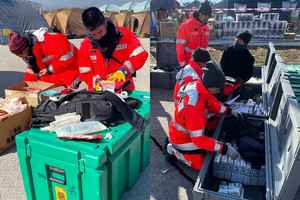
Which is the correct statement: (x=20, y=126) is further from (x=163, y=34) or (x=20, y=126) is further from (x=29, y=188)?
(x=163, y=34)

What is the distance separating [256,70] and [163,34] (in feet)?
12.5

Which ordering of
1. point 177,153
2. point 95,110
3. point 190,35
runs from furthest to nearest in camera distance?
point 190,35 < point 177,153 < point 95,110

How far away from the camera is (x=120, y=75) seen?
9.27 ft

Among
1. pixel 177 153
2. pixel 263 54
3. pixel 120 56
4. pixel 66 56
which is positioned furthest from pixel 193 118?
pixel 263 54

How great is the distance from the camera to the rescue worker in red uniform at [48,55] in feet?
11.4

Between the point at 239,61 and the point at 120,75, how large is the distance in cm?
226

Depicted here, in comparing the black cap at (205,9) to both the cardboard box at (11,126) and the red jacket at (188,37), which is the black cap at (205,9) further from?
the cardboard box at (11,126)

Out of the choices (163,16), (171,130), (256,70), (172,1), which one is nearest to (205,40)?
(256,70)

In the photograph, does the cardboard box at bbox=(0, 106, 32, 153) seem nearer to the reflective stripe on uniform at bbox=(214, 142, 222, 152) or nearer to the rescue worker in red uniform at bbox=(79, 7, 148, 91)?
the rescue worker in red uniform at bbox=(79, 7, 148, 91)

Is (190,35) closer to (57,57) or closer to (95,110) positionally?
(57,57)

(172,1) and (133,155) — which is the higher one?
(172,1)

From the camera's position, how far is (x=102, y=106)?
2273 millimetres

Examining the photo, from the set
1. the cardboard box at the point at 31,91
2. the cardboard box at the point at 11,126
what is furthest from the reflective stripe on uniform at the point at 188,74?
the cardboard box at the point at 11,126

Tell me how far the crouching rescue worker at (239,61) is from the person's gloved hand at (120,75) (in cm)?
199
